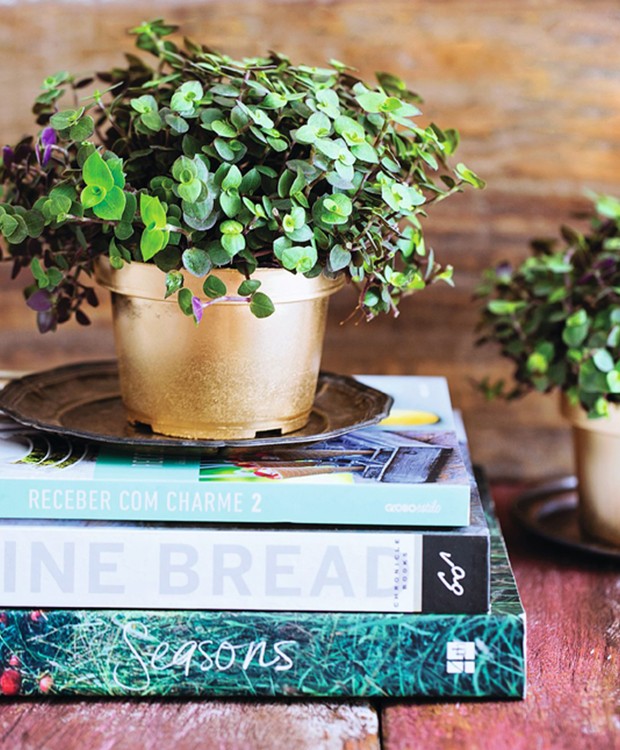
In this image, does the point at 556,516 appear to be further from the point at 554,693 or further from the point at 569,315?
the point at 554,693

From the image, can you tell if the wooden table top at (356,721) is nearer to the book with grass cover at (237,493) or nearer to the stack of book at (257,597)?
the stack of book at (257,597)

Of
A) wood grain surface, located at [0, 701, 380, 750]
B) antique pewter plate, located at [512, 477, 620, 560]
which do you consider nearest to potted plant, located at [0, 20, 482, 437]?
wood grain surface, located at [0, 701, 380, 750]

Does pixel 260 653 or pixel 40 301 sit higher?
pixel 40 301

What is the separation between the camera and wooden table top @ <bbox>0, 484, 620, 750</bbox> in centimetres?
64

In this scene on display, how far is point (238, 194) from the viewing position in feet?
2.22

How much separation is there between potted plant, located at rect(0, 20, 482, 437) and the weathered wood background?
0.94 ft

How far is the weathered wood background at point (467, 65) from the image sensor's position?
1075mm

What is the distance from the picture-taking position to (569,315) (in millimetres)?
915

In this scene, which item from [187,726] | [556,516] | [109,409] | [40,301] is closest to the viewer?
[187,726]

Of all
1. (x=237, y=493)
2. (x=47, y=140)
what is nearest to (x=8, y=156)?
(x=47, y=140)

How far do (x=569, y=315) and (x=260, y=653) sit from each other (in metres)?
→ 0.44

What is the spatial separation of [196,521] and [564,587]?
0.37 metres

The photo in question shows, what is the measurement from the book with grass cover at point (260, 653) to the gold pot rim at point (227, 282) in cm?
23

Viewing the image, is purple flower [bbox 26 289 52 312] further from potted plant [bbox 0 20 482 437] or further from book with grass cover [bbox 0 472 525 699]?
book with grass cover [bbox 0 472 525 699]
